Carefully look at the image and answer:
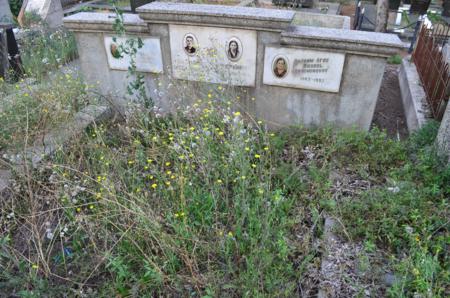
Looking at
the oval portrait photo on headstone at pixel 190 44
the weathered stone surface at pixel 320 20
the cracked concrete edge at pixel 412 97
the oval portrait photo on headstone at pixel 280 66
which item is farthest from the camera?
the weathered stone surface at pixel 320 20

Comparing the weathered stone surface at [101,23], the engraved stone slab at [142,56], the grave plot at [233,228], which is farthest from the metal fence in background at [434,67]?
the weathered stone surface at [101,23]

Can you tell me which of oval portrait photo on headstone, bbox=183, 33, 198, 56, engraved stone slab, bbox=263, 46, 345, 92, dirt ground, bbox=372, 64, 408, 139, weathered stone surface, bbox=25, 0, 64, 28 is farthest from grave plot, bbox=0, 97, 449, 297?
weathered stone surface, bbox=25, 0, 64, 28

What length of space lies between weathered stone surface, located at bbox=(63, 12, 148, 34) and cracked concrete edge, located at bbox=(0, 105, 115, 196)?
0.96 metres

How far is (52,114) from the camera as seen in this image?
390 cm

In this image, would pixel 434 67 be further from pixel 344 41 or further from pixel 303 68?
pixel 303 68

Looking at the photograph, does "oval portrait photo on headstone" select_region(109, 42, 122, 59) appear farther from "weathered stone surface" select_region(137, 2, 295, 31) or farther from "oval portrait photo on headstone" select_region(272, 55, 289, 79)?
"oval portrait photo on headstone" select_region(272, 55, 289, 79)

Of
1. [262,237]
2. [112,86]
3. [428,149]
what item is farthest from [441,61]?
[112,86]

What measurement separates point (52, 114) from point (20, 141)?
44 centimetres

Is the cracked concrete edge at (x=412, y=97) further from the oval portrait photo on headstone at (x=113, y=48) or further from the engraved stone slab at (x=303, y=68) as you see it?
the oval portrait photo on headstone at (x=113, y=48)

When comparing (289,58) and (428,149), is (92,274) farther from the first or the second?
(428,149)

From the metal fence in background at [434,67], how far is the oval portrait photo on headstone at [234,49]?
8.36ft

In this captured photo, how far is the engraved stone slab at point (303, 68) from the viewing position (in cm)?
377

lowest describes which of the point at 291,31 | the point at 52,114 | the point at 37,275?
the point at 37,275

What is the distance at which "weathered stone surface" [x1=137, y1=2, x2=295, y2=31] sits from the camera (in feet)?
12.2
